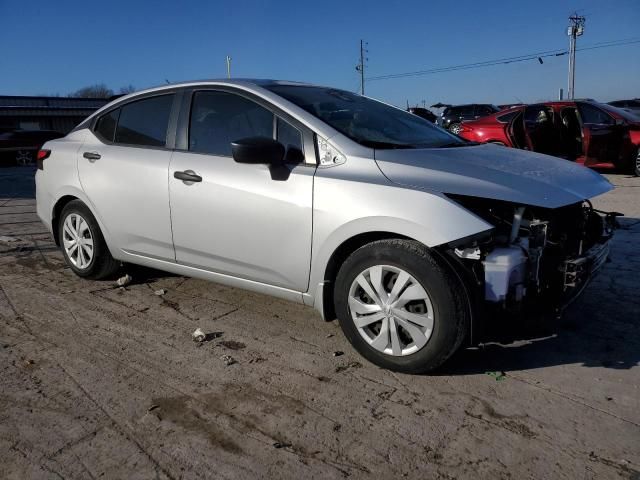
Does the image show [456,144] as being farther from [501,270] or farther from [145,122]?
[145,122]

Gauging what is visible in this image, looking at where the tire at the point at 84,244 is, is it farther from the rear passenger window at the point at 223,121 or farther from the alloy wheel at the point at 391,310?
the alloy wheel at the point at 391,310

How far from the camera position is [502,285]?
2.87 metres

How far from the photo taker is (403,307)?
3061mm

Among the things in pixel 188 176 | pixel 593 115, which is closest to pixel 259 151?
pixel 188 176

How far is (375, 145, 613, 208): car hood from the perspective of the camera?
2.95m

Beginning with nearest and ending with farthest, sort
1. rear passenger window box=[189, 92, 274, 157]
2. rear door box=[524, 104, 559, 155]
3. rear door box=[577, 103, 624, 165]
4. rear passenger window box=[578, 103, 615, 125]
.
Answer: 1. rear passenger window box=[189, 92, 274, 157]
2. rear door box=[524, 104, 559, 155]
3. rear door box=[577, 103, 624, 165]
4. rear passenger window box=[578, 103, 615, 125]

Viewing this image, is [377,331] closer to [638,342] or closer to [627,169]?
[638,342]

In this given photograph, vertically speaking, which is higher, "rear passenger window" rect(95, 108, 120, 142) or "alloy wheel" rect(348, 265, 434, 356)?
"rear passenger window" rect(95, 108, 120, 142)

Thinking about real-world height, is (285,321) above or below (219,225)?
below

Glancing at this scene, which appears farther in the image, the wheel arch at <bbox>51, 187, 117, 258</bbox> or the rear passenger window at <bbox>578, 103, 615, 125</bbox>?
the rear passenger window at <bbox>578, 103, 615, 125</bbox>

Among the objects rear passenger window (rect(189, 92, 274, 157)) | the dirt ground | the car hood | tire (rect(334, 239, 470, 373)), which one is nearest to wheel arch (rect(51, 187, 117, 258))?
the dirt ground

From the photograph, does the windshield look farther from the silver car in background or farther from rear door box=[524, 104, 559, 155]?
rear door box=[524, 104, 559, 155]

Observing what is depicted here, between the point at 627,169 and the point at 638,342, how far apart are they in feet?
28.4

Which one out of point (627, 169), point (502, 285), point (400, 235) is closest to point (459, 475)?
point (502, 285)
